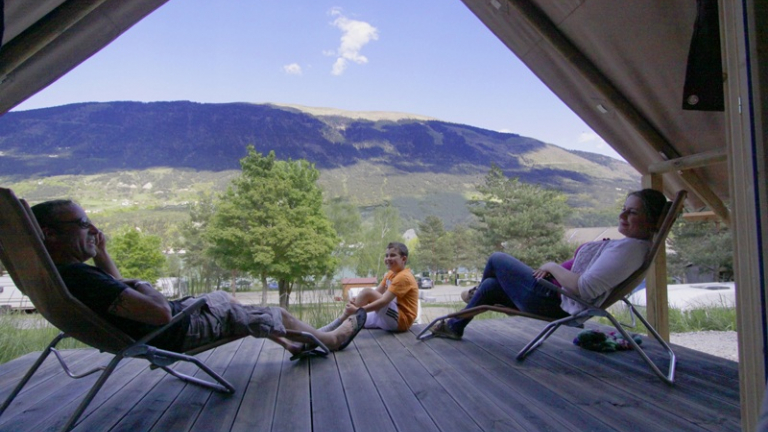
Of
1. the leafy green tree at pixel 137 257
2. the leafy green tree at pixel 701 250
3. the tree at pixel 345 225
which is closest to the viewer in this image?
the leafy green tree at pixel 701 250

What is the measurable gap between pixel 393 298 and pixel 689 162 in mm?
2140

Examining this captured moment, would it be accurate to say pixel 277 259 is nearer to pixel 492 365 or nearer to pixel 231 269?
pixel 231 269

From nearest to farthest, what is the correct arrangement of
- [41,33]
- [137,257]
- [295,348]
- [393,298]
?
1. [41,33]
2. [295,348]
3. [393,298]
4. [137,257]

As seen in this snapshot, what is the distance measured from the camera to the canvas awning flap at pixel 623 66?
9.53 ft

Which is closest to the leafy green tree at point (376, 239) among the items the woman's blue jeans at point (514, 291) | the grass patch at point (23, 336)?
the grass patch at point (23, 336)

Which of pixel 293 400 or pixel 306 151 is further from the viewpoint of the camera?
pixel 306 151

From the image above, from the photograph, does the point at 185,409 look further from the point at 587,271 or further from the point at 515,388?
the point at 587,271

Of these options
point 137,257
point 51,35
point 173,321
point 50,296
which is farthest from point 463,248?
point 50,296

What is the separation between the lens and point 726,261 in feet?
47.2

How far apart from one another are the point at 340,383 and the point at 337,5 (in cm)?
7751

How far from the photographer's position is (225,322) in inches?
91.2

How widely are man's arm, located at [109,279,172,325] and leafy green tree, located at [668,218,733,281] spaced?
14.8 metres

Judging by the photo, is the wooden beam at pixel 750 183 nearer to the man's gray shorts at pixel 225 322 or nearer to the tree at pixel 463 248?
the man's gray shorts at pixel 225 322

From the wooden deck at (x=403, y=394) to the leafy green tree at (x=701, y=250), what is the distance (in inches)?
522
